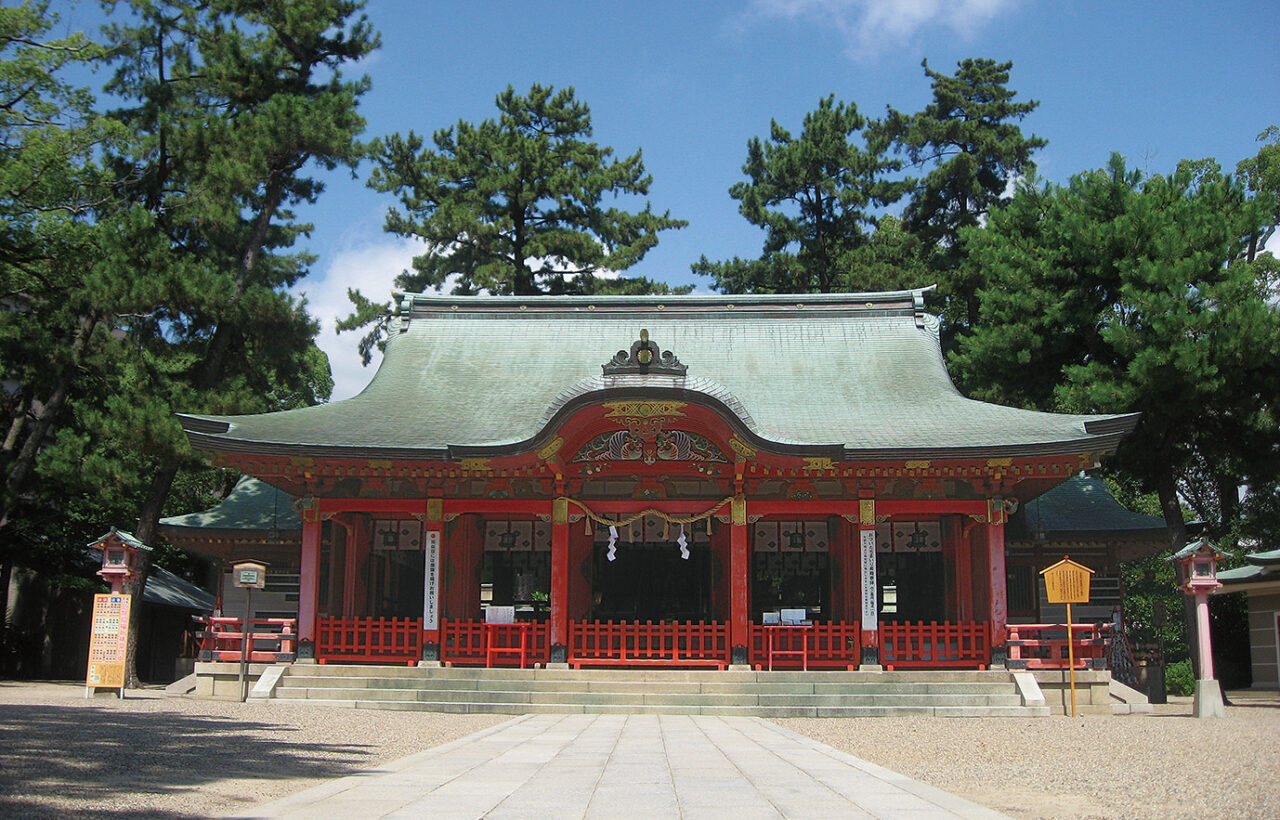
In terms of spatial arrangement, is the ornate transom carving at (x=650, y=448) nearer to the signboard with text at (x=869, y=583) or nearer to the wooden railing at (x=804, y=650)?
the signboard with text at (x=869, y=583)

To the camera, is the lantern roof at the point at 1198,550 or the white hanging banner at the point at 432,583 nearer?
the lantern roof at the point at 1198,550

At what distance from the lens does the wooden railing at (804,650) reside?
15539 millimetres

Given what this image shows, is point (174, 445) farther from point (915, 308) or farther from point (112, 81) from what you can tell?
point (915, 308)

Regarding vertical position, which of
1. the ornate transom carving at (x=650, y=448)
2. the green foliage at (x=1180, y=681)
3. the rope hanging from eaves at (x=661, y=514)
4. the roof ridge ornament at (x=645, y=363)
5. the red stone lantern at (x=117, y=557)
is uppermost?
the roof ridge ornament at (x=645, y=363)

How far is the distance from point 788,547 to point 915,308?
18.9 feet

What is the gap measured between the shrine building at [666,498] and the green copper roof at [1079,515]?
1.98m

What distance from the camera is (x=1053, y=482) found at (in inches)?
653

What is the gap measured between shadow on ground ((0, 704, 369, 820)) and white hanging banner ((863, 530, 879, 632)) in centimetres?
873

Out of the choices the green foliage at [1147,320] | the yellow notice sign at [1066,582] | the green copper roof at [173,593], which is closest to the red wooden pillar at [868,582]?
the yellow notice sign at [1066,582]

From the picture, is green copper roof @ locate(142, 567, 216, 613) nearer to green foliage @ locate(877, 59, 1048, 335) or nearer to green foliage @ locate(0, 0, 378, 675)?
green foliage @ locate(0, 0, 378, 675)

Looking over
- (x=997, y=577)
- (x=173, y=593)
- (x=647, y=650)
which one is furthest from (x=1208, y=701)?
(x=173, y=593)

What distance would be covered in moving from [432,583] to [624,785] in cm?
979

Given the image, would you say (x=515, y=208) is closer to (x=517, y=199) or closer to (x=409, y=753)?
(x=517, y=199)

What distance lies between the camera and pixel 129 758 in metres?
7.26
